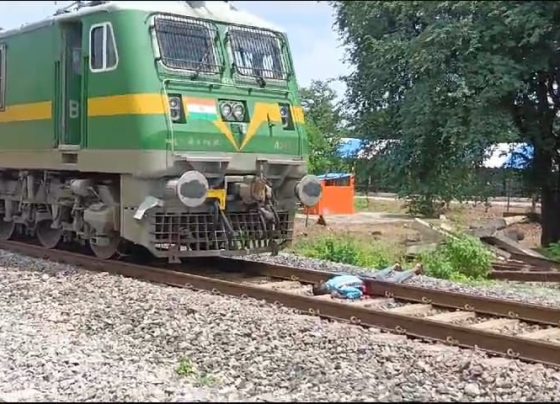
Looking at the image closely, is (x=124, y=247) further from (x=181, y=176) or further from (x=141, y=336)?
(x=141, y=336)

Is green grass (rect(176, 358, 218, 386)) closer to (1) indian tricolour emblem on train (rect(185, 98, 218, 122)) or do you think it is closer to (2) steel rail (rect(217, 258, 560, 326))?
(2) steel rail (rect(217, 258, 560, 326))

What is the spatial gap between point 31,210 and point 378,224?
1461 cm

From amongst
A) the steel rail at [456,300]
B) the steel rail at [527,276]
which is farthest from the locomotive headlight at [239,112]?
the steel rail at [527,276]

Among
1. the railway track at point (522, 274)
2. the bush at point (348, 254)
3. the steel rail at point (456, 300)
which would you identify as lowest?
the railway track at point (522, 274)

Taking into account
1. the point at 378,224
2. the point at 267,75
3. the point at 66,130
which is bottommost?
the point at 378,224

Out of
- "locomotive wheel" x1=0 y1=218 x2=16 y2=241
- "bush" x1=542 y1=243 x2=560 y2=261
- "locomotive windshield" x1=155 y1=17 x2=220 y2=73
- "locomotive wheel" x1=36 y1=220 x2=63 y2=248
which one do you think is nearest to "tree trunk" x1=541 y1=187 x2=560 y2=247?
"bush" x1=542 y1=243 x2=560 y2=261

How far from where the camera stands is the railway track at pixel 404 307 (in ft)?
21.1

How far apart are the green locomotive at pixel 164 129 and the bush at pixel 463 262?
115 inches

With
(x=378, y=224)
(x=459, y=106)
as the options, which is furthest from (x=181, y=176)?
(x=378, y=224)

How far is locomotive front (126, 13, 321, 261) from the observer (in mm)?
9453

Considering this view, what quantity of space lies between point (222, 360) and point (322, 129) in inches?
677

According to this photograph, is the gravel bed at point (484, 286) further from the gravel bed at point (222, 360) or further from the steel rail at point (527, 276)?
the gravel bed at point (222, 360)

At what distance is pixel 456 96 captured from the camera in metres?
12.6

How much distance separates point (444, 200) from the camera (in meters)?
17.9
